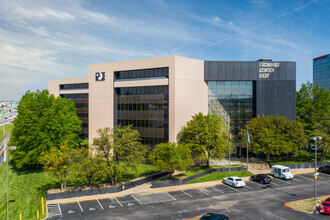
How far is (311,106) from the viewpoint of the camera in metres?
59.8

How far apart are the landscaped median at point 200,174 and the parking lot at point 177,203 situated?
260cm

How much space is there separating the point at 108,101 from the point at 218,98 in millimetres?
25131

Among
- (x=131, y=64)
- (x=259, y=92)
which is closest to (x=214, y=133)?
(x=259, y=92)

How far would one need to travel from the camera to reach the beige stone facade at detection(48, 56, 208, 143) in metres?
48.3

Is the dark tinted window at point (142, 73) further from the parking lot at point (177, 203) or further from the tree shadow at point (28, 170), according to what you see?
the tree shadow at point (28, 170)

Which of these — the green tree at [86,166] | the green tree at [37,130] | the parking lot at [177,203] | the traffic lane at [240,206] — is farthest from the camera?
the green tree at [37,130]

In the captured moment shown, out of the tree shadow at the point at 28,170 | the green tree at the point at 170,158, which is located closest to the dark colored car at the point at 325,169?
the green tree at the point at 170,158

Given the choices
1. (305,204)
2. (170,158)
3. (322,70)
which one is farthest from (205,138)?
(322,70)

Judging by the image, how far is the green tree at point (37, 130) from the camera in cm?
4588

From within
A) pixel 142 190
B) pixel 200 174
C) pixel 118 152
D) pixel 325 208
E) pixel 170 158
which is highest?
pixel 118 152

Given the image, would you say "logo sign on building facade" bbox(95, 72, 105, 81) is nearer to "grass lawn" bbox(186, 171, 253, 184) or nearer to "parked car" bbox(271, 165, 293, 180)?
"grass lawn" bbox(186, 171, 253, 184)

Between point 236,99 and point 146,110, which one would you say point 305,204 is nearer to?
point 236,99

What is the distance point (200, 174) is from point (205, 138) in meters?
6.53

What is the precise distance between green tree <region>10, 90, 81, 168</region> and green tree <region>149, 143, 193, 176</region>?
21.3 meters
